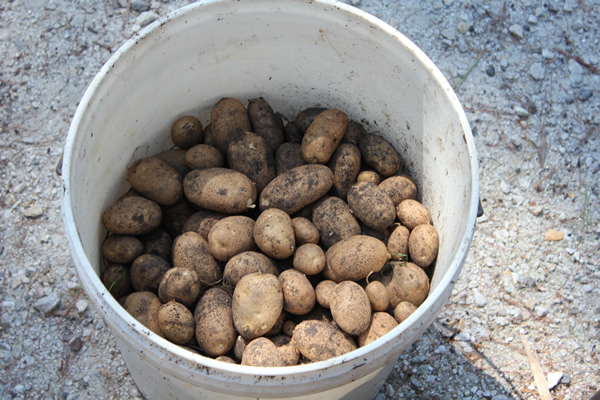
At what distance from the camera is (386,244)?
1.78 meters

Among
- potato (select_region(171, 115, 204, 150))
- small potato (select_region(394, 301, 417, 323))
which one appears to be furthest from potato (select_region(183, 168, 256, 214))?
small potato (select_region(394, 301, 417, 323))

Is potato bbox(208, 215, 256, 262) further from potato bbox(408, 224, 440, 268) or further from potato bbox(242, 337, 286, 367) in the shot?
potato bbox(408, 224, 440, 268)

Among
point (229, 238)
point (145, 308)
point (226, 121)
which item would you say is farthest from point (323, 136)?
point (145, 308)

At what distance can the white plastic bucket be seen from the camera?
1.18 meters

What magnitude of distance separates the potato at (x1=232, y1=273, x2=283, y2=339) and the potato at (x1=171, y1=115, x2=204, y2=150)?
69 centimetres

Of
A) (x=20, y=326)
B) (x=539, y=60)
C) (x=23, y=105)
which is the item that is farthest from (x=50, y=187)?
(x=539, y=60)

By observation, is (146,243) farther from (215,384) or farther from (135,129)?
(215,384)

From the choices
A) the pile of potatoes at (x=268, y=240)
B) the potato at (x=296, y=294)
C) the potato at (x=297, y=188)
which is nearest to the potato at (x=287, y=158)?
the pile of potatoes at (x=268, y=240)

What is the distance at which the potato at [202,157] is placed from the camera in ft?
6.02

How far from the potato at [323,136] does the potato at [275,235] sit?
10.8 inches

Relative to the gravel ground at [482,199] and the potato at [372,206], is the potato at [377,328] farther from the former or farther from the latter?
the gravel ground at [482,199]

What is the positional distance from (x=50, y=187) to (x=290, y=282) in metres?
1.29

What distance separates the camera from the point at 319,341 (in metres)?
1.44

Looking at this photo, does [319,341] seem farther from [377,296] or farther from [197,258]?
[197,258]
